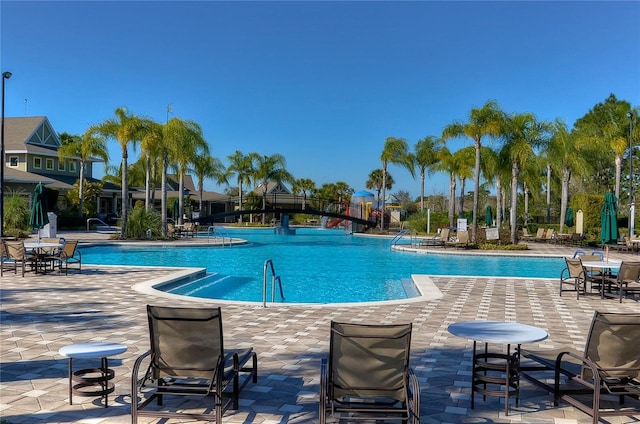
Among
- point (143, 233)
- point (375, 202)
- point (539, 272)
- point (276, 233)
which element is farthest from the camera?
point (375, 202)

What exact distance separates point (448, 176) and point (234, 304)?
33.5 metres

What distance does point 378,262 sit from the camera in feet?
67.1

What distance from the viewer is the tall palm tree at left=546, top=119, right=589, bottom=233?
94.7ft

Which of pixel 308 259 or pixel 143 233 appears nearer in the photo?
pixel 308 259

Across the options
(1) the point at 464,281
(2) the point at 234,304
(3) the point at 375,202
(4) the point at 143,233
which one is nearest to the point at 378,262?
(1) the point at 464,281

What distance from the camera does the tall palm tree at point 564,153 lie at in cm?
2888

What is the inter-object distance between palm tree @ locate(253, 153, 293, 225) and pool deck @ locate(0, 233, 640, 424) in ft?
133

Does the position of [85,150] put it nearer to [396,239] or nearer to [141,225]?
[141,225]

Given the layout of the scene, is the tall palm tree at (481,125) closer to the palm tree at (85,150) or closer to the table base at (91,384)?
the palm tree at (85,150)

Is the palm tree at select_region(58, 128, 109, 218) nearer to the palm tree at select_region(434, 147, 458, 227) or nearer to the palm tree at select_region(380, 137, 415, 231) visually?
the palm tree at select_region(380, 137, 415, 231)

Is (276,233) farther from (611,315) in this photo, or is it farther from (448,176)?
(611,315)

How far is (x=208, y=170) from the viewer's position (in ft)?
157

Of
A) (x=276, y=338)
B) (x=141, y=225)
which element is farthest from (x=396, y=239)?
(x=276, y=338)

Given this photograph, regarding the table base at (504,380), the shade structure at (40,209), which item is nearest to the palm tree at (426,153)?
the shade structure at (40,209)
